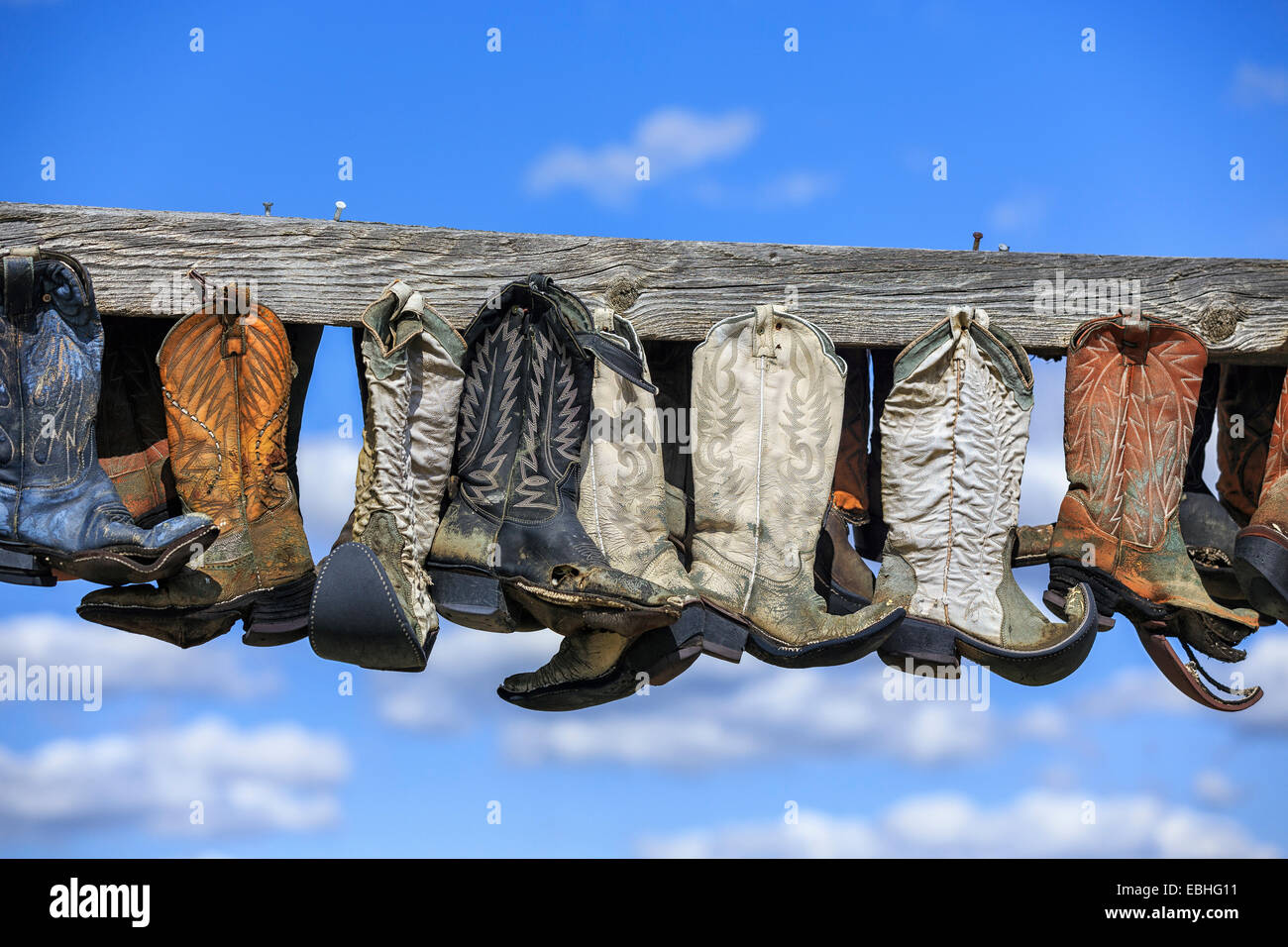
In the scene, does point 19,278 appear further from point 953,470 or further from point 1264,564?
point 1264,564

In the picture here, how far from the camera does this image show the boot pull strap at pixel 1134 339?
4.20m

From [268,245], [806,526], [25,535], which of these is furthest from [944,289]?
[25,535]

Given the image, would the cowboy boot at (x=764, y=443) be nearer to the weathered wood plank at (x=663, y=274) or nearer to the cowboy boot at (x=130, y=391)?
the weathered wood plank at (x=663, y=274)

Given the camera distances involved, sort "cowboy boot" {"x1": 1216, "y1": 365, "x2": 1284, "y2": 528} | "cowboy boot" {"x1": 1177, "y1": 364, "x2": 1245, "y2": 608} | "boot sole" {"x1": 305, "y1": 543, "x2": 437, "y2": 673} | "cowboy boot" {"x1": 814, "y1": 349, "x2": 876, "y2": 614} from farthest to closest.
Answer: "cowboy boot" {"x1": 1216, "y1": 365, "x2": 1284, "y2": 528}, "cowboy boot" {"x1": 1177, "y1": 364, "x2": 1245, "y2": 608}, "cowboy boot" {"x1": 814, "y1": 349, "x2": 876, "y2": 614}, "boot sole" {"x1": 305, "y1": 543, "x2": 437, "y2": 673}

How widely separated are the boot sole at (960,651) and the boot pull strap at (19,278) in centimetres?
231

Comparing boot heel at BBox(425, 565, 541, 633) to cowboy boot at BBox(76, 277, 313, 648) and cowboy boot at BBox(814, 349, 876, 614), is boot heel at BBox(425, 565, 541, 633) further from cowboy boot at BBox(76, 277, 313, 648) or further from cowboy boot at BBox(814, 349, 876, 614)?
cowboy boot at BBox(814, 349, 876, 614)

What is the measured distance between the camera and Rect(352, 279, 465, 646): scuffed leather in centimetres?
357

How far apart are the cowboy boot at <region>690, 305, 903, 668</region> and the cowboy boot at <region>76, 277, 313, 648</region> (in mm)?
1061

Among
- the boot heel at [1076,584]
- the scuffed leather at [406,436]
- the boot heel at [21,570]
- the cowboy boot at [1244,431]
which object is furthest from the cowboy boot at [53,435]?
the cowboy boot at [1244,431]

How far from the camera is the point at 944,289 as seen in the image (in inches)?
166

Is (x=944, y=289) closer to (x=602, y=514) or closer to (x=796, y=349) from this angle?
(x=796, y=349)

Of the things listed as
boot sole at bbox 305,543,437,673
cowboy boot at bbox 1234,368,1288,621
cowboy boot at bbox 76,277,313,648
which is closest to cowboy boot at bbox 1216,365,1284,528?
cowboy boot at bbox 1234,368,1288,621

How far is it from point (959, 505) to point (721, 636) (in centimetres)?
77

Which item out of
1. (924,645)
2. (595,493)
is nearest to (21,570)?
(595,493)
